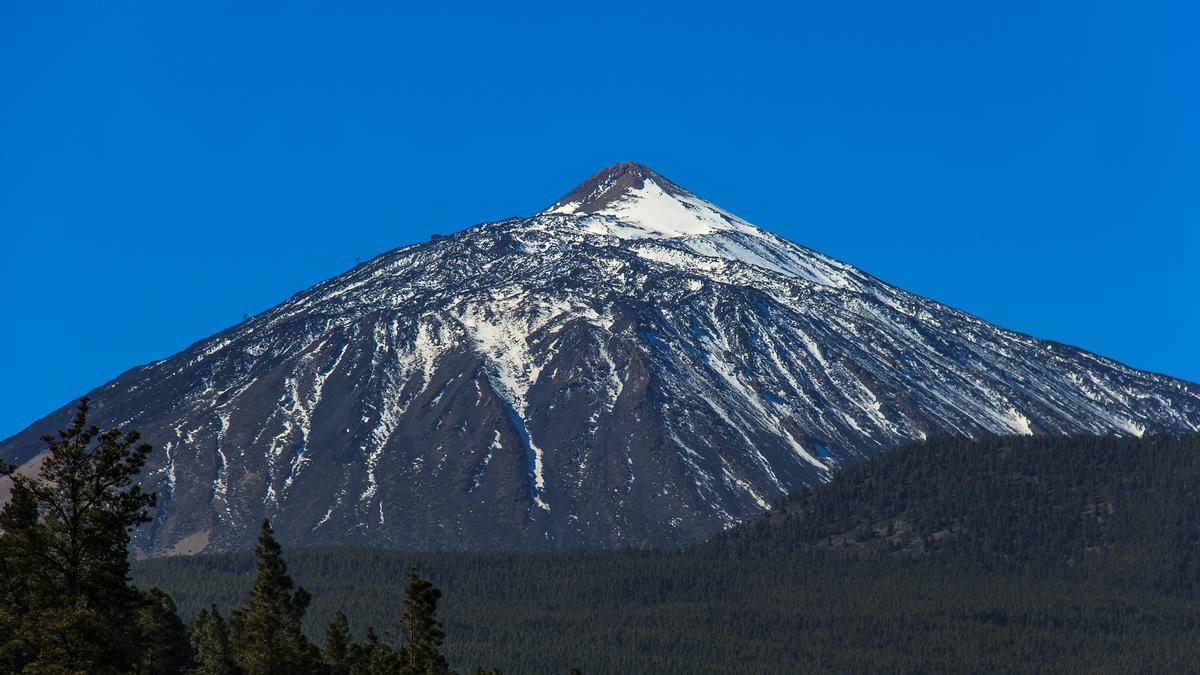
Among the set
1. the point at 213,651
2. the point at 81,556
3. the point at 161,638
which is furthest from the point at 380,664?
the point at 81,556

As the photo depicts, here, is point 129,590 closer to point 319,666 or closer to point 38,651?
point 38,651

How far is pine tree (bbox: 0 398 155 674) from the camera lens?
193ft

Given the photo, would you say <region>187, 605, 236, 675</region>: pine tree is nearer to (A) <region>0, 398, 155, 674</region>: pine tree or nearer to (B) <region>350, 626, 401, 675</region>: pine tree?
(B) <region>350, 626, 401, 675</region>: pine tree

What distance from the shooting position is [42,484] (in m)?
59.5

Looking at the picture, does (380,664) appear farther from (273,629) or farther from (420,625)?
(273,629)

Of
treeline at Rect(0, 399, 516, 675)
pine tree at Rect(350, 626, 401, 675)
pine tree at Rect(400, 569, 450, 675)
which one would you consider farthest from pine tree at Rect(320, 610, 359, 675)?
treeline at Rect(0, 399, 516, 675)

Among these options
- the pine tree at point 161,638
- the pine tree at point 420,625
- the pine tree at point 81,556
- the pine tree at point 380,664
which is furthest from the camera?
the pine tree at point 380,664

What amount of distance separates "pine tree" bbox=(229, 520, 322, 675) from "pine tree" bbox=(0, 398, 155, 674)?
18.8m

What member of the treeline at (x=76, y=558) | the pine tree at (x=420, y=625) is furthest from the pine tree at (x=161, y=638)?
the treeline at (x=76, y=558)

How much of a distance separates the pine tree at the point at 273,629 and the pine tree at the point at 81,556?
61.6 feet

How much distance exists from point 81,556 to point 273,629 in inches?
920

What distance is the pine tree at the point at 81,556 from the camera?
58969 millimetres

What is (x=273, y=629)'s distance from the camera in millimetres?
83250

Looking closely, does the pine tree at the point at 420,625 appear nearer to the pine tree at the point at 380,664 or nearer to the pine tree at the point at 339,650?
the pine tree at the point at 380,664
